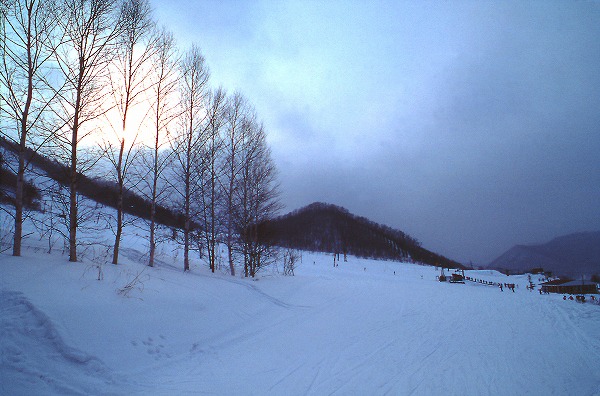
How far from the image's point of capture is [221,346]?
22.6 ft

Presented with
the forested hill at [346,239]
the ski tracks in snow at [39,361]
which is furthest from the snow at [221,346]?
the forested hill at [346,239]

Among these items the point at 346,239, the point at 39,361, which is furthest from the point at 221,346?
the point at 346,239

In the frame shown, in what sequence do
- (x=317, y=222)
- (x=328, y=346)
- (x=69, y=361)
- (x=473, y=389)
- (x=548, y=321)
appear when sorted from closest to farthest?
(x=69, y=361) < (x=473, y=389) < (x=328, y=346) < (x=548, y=321) < (x=317, y=222)

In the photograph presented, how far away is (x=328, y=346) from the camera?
7430 mm

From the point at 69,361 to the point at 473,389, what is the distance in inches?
297

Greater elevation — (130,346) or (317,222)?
(317,222)

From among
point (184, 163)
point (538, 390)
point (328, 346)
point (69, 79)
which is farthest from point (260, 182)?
point (538, 390)

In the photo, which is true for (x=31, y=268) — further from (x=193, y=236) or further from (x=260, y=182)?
(x=260, y=182)

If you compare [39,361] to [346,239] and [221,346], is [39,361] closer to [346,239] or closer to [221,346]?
[221,346]

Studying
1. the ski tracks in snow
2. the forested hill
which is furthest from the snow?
the forested hill

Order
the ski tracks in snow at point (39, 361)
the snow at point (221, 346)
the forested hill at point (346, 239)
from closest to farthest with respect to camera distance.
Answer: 1. the ski tracks in snow at point (39, 361)
2. the snow at point (221, 346)
3. the forested hill at point (346, 239)

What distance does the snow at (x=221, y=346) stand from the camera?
469 centimetres

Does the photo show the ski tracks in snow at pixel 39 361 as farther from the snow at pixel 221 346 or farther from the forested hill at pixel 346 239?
the forested hill at pixel 346 239

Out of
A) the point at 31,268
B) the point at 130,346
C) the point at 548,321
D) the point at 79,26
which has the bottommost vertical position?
the point at 548,321
